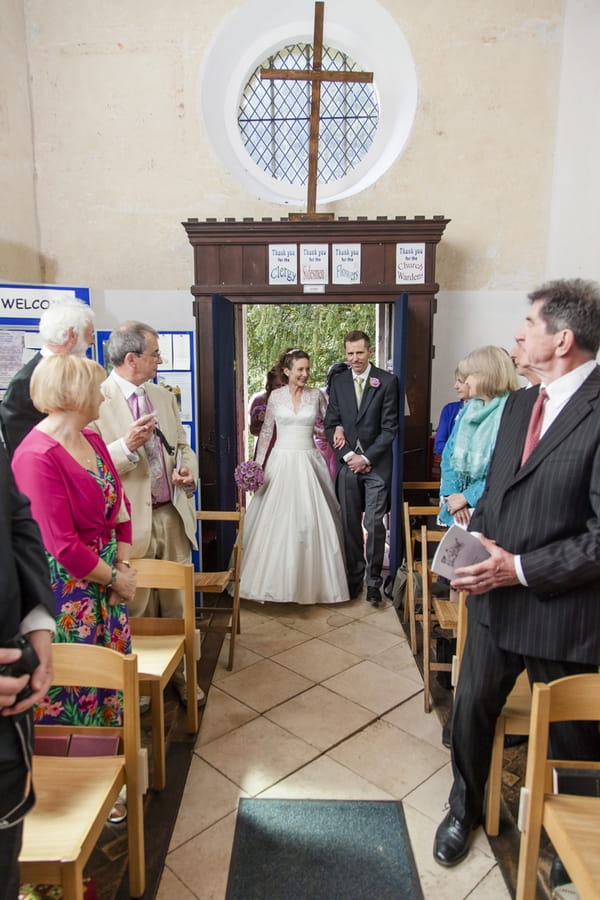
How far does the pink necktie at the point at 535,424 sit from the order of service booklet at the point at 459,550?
29cm

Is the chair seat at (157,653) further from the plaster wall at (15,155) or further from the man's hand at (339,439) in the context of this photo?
the plaster wall at (15,155)

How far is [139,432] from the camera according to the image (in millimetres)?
2453

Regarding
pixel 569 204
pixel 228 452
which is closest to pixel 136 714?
pixel 228 452

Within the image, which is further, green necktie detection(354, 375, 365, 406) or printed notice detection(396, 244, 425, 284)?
printed notice detection(396, 244, 425, 284)

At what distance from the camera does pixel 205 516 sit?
354 cm

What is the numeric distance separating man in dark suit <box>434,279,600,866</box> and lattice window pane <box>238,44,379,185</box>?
4292 mm

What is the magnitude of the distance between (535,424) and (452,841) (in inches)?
55.6

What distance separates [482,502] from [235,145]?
456 cm

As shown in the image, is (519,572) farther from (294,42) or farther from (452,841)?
(294,42)

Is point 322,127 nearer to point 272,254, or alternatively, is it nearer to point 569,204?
point 272,254

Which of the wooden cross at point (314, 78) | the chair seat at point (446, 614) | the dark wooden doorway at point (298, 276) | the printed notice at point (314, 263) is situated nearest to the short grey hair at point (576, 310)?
the chair seat at point (446, 614)

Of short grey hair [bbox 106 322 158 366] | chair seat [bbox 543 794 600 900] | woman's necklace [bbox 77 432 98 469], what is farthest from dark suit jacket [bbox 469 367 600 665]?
short grey hair [bbox 106 322 158 366]

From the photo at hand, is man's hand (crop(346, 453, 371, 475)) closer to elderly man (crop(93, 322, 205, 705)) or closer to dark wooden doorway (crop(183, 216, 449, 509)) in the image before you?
dark wooden doorway (crop(183, 216, 449, 509))

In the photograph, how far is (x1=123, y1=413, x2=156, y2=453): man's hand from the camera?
2434mm
